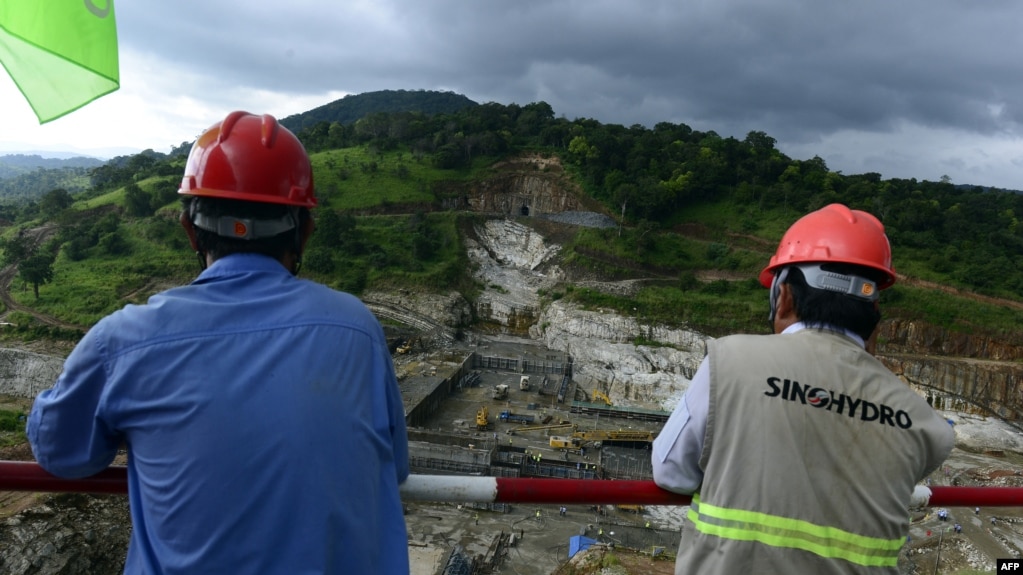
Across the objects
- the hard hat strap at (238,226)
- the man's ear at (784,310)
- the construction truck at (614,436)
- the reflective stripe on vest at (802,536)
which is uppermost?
the hard hat strap at (238,226)

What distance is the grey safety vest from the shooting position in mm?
1413

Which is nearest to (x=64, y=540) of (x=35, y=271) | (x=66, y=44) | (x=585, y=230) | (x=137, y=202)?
(x=66, y=44)

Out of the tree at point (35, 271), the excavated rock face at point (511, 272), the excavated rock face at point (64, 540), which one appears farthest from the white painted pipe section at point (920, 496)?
the tree at point (35, 271)

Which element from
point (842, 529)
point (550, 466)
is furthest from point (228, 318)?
point (550, 466)

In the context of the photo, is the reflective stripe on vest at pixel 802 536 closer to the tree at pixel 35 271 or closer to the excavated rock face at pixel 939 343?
the excavated rock face at pixel 939 343

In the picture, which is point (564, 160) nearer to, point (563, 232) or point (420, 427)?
point (563, 232)

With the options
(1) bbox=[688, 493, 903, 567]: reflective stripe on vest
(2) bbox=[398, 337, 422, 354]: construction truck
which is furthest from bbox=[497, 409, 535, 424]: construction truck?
(1) bbox=[688, 493, 903, 567]: reflective stripe on vest

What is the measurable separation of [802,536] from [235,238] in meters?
1.69

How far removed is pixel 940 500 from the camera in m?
2.11

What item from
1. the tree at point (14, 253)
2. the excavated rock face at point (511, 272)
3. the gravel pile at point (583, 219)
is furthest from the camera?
the gravel pile at point (583, 219)

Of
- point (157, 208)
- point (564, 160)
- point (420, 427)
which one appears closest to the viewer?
point (420, 427)

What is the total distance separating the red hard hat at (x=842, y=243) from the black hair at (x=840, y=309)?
39 mm

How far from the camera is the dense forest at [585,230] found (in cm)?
3250

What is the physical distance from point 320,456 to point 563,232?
42.2 meters
